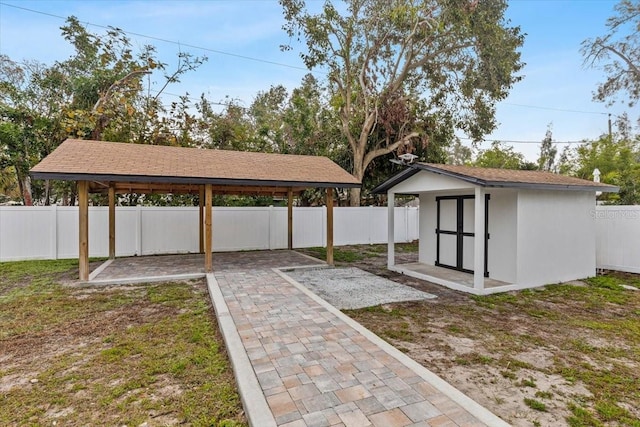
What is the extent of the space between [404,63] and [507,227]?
1145 cm

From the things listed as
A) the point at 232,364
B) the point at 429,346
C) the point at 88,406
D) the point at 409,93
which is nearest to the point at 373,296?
the point at 429,346

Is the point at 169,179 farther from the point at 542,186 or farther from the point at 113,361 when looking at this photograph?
the point at 542,186

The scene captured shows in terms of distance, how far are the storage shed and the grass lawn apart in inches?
195

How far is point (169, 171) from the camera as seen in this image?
22.7 feet

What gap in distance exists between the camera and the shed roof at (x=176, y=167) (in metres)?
6.26

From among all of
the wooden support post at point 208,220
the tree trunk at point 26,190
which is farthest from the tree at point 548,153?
the tree trunk at point 26,190

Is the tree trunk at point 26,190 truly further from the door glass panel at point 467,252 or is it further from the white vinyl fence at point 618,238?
the white vinyl fence at point 618,238

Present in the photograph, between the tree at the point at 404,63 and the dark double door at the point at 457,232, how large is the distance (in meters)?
7.57

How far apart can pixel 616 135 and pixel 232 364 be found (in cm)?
3044

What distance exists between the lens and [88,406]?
2684 millimetres

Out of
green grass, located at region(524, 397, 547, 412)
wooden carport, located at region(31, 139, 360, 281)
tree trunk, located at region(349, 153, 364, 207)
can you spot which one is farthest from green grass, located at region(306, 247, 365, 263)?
green grass, located at region(524, 397, 547, 412)

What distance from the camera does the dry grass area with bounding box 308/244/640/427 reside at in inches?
106

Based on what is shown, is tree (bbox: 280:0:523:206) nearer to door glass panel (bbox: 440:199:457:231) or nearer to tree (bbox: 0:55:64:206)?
door glass panel (bbox: 440:199:457:231)

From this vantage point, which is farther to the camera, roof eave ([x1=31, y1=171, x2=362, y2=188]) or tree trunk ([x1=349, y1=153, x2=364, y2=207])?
tree trunk ([x1=349, y1=153, x2=364, y2=207])
